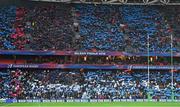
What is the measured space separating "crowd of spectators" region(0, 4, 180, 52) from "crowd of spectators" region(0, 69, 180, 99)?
323cm

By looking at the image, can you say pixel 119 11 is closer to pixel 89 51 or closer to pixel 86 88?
pixel 89 51

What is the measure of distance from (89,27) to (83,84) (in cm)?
1086

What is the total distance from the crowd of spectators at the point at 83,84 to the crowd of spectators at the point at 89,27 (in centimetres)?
323

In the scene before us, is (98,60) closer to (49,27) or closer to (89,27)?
(89,27)

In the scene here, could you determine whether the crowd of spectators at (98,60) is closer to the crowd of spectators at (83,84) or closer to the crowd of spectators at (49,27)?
the crowd of spectators at (83,84)

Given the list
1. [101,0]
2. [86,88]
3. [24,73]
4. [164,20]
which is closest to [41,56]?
[24,73]

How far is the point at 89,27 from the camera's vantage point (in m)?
63.8

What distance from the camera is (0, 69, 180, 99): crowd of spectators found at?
53.0 metres

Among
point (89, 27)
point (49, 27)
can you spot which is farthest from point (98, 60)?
point (49, 27)

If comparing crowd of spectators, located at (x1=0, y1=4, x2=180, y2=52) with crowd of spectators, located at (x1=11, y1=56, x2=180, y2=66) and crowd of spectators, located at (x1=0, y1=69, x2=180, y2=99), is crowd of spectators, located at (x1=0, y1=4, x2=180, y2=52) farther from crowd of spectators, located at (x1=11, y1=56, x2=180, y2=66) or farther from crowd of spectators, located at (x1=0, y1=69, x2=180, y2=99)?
crowd of spectators, located at (x1=0, y1=69, x2=180, y2=99)

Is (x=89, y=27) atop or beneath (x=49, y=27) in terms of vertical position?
beneath

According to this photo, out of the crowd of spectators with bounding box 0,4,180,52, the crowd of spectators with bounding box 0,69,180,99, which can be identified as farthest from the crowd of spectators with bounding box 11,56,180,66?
the crowd of spectators with bounding box 0,4,180,52

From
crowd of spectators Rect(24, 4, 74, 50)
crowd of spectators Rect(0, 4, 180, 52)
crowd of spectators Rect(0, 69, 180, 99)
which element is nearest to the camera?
crowd of spectators Rect(0, 69, 180, 99)

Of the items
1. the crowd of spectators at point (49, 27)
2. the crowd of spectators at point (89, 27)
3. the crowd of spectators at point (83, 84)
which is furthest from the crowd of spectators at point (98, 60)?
the crowd of spectators at point (49, 27)
